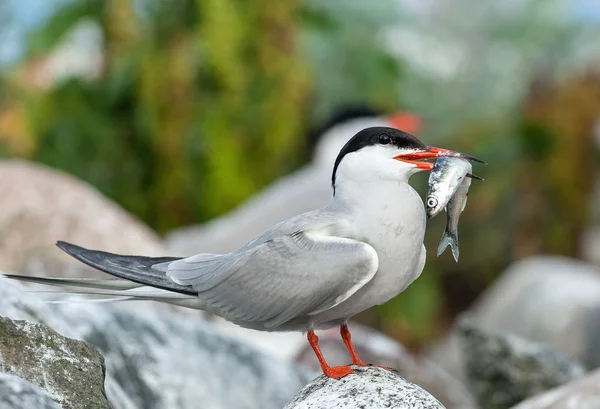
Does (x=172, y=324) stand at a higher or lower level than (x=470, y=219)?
higher

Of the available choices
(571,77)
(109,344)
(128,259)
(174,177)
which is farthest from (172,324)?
(571,77)

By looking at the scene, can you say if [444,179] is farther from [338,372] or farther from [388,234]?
[338,372]

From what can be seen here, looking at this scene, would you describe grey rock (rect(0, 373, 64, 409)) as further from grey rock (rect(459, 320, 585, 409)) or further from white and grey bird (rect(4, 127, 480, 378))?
grey rock (rect(459, 320, 585, 409))

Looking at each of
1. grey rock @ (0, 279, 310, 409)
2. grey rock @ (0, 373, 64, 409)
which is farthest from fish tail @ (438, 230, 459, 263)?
grey rock @ (0, 373, 64, 409)

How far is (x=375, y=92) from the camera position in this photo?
34.9 ft

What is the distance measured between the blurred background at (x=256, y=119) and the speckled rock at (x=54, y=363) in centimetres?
498

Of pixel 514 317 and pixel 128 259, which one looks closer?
pixel 128 259

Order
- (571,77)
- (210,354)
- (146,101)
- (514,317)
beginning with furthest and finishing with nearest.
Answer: (571,77) < (146,101) < (514,317) < (210,354)

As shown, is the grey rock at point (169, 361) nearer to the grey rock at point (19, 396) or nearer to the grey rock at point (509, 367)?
the grey rock at point (19, 396)

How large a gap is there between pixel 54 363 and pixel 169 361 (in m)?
1.28

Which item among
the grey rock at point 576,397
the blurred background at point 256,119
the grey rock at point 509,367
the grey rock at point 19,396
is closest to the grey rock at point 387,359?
the grey rock at point 509,367

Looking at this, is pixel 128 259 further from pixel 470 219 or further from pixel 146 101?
pixel 470 219

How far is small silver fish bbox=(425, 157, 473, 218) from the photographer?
2.98 metres

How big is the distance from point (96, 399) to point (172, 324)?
159 cm
